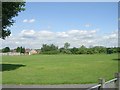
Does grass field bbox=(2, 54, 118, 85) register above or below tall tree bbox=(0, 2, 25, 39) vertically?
below

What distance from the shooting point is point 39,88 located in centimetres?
1519

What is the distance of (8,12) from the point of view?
91.0 feet

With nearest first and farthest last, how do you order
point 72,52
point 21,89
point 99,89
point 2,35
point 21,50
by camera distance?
point 99,89, point 21,89, point 2,35, point 21,50, point 72,52

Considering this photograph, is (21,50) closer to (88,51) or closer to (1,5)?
(88,51)

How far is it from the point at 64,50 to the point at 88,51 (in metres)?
12.3

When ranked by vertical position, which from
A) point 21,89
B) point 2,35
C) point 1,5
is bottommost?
point 21,89

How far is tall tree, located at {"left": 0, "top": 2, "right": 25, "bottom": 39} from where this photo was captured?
27000mm

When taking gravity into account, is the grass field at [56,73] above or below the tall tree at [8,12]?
below

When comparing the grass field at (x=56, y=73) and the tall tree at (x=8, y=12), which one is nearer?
the grass field at (x=56, y=73)

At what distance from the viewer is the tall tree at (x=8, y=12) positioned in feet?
88.6

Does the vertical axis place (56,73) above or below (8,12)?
below

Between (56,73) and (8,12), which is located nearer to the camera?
(56,73)

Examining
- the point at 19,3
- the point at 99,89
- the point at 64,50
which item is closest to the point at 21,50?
the point at 64,50

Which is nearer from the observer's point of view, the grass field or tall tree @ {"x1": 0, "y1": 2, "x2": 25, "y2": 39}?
the grass field
